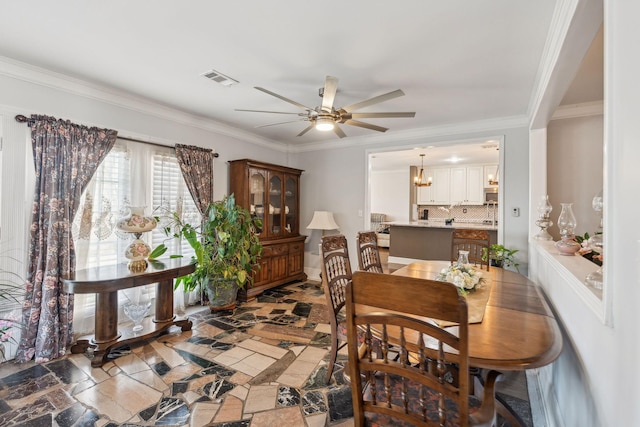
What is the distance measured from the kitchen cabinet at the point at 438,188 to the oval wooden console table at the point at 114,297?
25.0 feet

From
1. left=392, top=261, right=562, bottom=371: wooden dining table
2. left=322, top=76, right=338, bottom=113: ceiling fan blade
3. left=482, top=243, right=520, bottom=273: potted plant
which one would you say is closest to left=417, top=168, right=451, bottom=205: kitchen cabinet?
left=482, top=243, right=520, bottom=273: potted plant

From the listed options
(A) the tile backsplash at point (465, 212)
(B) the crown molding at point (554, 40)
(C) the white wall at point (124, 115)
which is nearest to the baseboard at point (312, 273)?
(C) the white wall at point (124, 115)

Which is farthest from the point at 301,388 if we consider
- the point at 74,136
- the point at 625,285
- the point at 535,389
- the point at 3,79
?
the point at 3,79

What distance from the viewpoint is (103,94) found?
120 inches

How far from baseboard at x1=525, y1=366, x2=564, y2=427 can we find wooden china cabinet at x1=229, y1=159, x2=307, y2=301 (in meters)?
3.31

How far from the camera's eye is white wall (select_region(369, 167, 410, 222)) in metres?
9.22

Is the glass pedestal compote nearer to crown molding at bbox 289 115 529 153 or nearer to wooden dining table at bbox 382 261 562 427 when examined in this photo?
wooden dining table at bbox 382 261 562 427

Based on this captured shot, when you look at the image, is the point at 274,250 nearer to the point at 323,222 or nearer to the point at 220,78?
the point at 323,222

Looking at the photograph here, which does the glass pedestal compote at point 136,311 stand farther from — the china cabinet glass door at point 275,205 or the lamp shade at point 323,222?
the lamp shade at point 323,222

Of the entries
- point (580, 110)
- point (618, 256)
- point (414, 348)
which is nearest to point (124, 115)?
point (414, 348)

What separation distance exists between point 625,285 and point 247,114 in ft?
12.6

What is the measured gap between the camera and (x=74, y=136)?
280 cm

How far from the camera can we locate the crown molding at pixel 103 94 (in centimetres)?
254

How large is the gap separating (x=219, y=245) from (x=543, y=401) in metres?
3.43
